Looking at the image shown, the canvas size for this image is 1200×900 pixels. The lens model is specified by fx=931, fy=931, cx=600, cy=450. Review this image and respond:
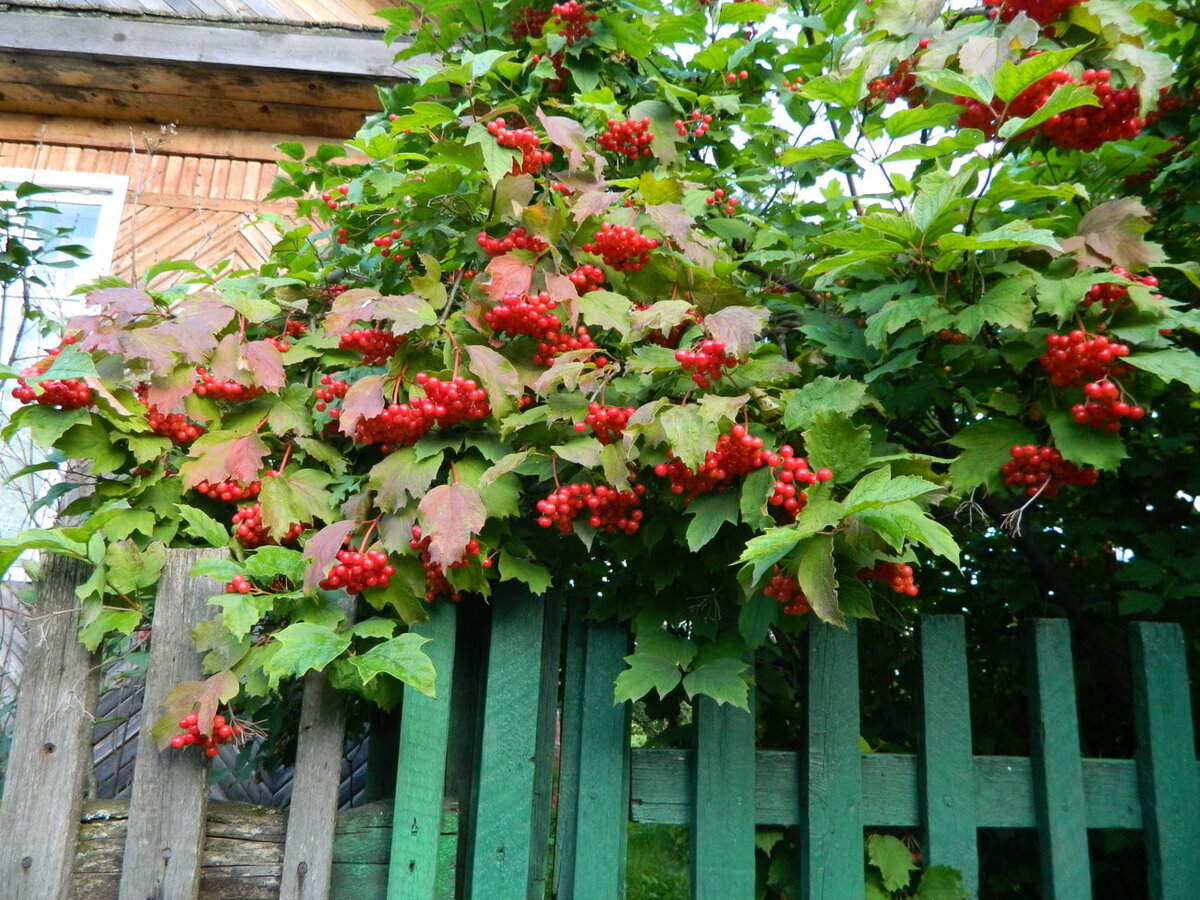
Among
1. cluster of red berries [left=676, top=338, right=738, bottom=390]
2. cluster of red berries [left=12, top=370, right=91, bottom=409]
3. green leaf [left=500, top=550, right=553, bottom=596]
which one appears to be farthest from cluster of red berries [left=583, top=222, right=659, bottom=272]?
cluster of red berries [left=12, top=370, right=91, bottom=409]

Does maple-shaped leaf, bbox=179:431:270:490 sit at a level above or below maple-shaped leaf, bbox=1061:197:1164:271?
below

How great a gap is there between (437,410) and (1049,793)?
1542 mm

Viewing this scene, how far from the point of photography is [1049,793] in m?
2.01

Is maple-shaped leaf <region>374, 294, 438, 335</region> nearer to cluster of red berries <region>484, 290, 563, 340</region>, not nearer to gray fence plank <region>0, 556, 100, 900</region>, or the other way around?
cluster of red berries <region>484, 290, 563, 340</region>

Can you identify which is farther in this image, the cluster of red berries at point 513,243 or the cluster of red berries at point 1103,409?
the cluster of red berries at point 513,243

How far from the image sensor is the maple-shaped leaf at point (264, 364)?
219 centimetres

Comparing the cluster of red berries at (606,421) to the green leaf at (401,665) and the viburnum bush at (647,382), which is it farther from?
the green leaf at (401,665)

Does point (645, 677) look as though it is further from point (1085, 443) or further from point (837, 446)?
point (1085, 443)

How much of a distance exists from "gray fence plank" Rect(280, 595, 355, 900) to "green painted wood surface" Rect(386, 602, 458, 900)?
0.13 metres

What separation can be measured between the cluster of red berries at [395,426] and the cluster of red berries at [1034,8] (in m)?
1.63

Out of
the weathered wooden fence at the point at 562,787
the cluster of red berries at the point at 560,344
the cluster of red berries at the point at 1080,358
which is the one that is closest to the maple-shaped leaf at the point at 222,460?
the weathered wooden fence at the point at 562,787

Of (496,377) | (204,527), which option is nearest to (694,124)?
(496,377)

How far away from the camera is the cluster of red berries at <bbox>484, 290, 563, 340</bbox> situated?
1963 mm

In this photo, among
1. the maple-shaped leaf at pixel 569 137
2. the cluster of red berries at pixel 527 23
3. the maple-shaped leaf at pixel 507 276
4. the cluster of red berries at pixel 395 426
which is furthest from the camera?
the cluster of red berries at pixel 527 23
